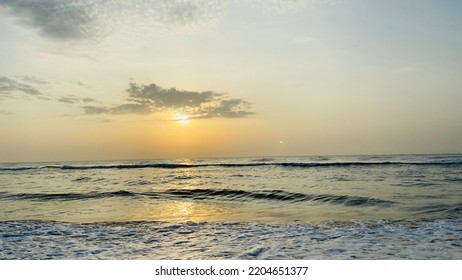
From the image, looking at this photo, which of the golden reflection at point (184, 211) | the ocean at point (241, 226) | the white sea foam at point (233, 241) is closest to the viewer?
the white sea foam at point (233, 241)

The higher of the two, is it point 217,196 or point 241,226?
point 241,226

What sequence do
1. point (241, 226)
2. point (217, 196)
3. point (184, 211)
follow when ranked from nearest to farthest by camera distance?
point (241, 226)
point (184, 211)
point (217, 196)

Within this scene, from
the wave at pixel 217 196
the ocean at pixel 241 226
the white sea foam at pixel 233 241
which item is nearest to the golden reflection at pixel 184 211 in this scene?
the ocean at pixel 241 226

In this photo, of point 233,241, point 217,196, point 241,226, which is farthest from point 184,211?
point 233,241

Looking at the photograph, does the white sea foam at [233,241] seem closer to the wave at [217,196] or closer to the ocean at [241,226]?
the ocean at [241,226]

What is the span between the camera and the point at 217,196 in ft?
47.2

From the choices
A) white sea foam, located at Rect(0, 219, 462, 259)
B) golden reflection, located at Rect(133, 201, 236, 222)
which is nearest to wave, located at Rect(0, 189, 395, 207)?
golden reflection, located at Rect(133, 201, 236, 222)

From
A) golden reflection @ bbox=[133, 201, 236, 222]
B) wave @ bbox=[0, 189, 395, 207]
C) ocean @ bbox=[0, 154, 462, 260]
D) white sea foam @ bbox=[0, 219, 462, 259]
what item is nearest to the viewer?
white sea foam @ bbox=[0, 219, 462, 259]

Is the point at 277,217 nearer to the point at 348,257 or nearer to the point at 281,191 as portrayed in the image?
the point at 348,257

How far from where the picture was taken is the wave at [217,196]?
11.8m

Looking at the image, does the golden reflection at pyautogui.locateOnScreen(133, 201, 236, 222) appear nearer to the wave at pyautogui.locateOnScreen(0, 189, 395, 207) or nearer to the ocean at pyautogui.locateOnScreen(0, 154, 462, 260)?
the ocean at pyautogui.locateOnScreen(0, 154, 462, 260)

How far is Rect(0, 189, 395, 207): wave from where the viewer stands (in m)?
11.8

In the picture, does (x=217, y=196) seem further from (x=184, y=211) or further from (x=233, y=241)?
(x=233, y=241)
